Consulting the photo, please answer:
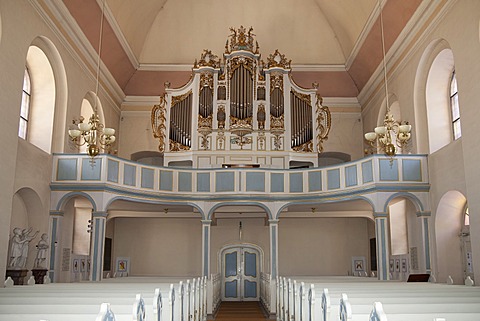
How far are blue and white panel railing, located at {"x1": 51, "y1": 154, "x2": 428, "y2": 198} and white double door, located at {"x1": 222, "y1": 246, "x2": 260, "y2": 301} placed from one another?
17.6 ft

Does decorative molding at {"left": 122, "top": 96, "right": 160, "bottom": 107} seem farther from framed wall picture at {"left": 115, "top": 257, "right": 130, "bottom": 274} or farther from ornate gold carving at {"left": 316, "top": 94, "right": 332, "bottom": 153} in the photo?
ornate gold carving at {"left": 316, "top": 94, "right": 332, "bottom": 153}

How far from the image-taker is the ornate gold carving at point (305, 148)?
61.5 feet

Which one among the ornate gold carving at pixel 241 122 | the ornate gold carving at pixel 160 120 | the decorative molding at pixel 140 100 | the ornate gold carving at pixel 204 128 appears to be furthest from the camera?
the decorative molding at pixel 140 100

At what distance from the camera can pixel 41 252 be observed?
13.8 metres

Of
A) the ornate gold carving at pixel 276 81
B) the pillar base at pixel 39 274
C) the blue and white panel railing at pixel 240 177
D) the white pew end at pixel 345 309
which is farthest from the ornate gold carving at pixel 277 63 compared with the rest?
the white pew end at pixel 345 309

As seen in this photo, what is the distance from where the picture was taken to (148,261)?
21453 millimetres

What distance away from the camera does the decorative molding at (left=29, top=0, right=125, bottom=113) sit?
1411cm

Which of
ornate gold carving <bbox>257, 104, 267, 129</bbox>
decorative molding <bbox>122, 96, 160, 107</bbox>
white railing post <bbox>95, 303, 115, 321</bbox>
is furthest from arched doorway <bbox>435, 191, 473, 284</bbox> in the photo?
decorative molding <bbox>122, 96, 160, 107</bbox>

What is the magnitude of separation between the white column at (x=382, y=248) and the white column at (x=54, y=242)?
9176mm

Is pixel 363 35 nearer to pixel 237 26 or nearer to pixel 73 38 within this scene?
pixel 237 26

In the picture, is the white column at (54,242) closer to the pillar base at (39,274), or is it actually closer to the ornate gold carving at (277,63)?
the pillar base at (39,274)

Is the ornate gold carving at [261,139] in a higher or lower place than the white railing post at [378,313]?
higher

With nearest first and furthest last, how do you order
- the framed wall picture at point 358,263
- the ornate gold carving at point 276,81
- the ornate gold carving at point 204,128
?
the ornate gold carving at point 204,128 → the ornate gold carving at point 276,81 → the framed wall picture at point 358,263

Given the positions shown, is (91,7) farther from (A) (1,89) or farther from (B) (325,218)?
(B) (325,218)
